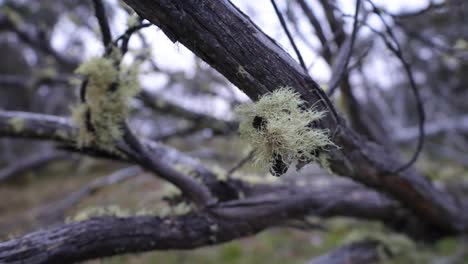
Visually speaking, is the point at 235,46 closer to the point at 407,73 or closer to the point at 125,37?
the point at 125,37

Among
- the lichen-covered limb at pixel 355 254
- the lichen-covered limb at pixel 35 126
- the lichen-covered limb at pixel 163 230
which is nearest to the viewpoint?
the lichen-covered limb at pixel 163 230

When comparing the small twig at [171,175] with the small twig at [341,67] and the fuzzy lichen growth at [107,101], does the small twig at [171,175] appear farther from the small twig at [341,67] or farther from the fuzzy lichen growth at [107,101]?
the small twig at [341,67]

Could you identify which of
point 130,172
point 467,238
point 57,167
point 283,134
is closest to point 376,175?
point 283,134

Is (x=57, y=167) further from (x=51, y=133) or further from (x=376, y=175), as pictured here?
(x=376, y=175)

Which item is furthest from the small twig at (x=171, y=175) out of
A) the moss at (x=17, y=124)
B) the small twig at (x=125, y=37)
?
the moss at (x=17, y=124)

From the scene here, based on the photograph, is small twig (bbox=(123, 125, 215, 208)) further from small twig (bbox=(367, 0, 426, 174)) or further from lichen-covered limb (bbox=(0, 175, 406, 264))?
small twig (bbox=(367, 0, 426, 174))

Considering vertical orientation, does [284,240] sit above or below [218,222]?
below
